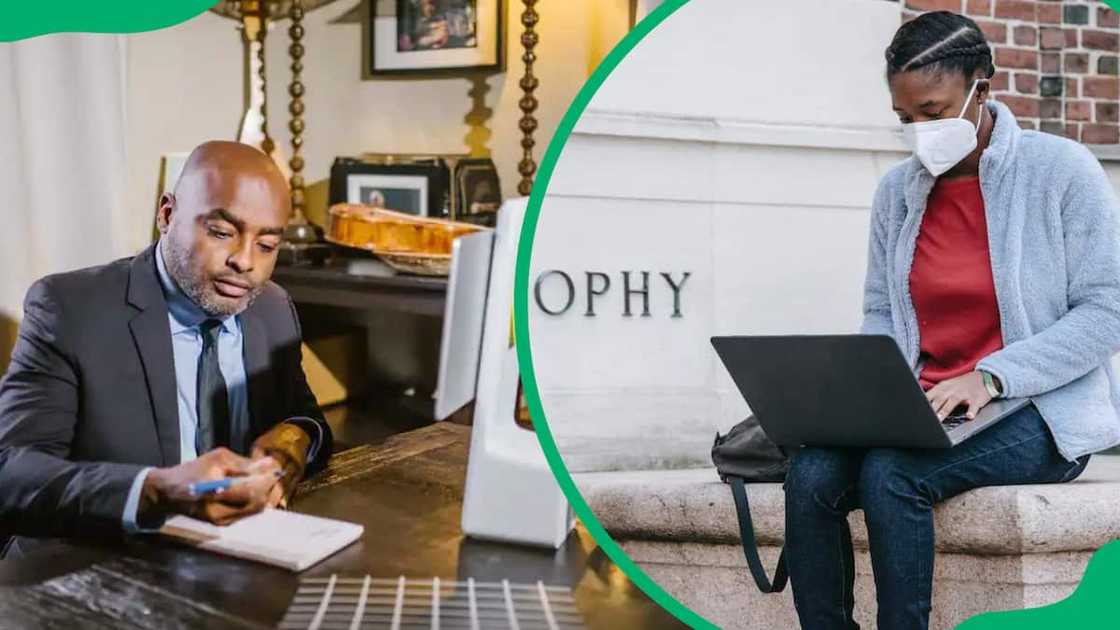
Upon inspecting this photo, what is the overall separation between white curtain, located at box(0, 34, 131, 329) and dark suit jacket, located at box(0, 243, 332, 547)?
13cm

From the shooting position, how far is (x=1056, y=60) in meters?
1.14

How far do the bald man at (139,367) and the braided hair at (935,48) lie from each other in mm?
625

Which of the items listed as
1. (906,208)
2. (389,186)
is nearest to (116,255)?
(389,186)

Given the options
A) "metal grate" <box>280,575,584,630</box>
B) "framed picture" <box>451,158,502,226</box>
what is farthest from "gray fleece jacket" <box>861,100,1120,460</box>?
"framed picture" <box>451,158,502,226</box>

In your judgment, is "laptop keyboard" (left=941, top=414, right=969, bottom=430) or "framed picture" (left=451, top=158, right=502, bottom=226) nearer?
"laptop keyboard" (left=941, top=414, right=969, bottom=430)

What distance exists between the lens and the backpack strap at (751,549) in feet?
3.45

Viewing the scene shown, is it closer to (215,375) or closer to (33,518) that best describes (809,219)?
→ (215,375)

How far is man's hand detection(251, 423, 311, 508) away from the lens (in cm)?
109

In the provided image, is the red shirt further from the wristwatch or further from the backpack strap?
the backpack strap

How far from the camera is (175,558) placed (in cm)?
99

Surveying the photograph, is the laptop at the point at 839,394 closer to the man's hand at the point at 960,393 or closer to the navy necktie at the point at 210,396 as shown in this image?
the man's hand at the point at 960,393

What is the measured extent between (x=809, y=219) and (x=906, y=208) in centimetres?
10

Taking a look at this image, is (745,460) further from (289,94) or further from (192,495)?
(289,94)

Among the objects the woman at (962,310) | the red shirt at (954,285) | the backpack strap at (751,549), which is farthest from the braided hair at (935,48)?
the backpack strap at (751,549)
